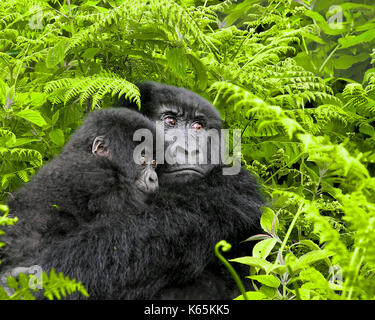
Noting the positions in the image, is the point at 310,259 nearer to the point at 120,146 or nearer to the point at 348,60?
the point at 120,146

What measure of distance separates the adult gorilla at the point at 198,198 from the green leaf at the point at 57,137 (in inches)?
15.1

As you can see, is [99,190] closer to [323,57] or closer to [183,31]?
[183,31]

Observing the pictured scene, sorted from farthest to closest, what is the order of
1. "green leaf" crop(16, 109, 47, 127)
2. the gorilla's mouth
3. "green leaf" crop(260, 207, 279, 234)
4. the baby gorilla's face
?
"green leaf" crop(16, 109, 47, 127) → the gorilla's mouth → the baby gorilla's face → "green leaf" crop(260, 207, 279, 234)

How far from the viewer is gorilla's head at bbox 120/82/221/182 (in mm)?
2490

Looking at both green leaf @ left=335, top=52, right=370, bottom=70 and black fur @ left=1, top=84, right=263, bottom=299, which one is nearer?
black fur @ left=1, top=84, right=263, bottom=299

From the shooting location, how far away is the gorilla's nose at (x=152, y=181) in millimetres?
2230

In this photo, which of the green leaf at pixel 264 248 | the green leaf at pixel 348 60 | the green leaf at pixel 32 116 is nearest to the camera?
the green leaf at pixel 264 248

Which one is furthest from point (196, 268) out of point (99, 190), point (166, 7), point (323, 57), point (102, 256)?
point (323, 57)

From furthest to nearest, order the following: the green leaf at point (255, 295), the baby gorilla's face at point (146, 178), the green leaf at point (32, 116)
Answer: the green leaf at point (32, 116) < the baby gorilla's face at point (146, 178) < the green leaf at point (255, 295)

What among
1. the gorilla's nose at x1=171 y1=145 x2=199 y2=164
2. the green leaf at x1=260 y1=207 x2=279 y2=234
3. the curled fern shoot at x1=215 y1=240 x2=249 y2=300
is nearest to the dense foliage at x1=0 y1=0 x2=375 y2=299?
the green leaf at x1=260 y1=207 x2=279 y2=234

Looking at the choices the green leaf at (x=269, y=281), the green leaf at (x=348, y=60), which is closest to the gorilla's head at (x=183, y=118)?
the green leaf at (x=269, y=281)

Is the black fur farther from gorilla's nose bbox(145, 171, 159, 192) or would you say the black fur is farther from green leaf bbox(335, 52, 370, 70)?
green leaf bbox(335, 52, 370, 70)

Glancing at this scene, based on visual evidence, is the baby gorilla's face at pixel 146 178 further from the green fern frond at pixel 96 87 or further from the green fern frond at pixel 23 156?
the green fern frond at pixel 23 156

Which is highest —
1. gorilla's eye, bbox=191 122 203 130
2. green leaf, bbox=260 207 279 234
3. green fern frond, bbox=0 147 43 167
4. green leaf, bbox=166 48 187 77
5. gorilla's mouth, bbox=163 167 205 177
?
green leaf, bbox=166 48 187 77
